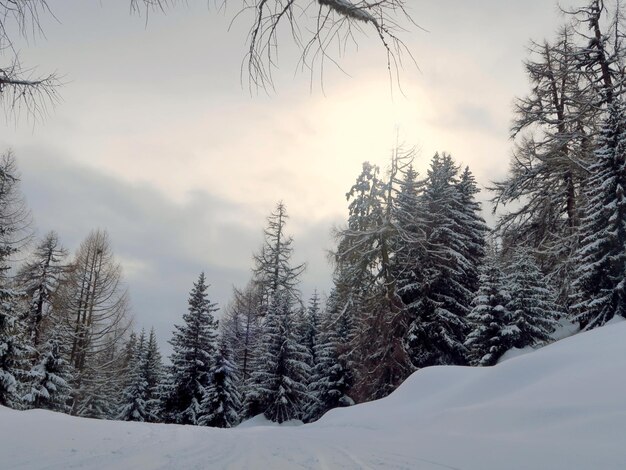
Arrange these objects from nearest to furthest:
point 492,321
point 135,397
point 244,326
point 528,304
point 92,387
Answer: point 528,304
point 492,321
point 92,387
point 135,397
point 244,326

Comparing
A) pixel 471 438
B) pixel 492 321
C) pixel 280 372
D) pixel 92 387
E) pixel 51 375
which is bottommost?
pixel 471 438

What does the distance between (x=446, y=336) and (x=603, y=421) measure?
1695cm

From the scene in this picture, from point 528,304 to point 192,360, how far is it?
19585 millimetres

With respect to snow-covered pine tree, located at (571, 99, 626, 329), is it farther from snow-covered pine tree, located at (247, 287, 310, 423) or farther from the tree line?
snow-covered pine tree, located at (247, 287, 310, 423)

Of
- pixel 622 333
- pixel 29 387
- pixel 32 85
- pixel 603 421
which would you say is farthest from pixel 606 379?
pixel 29 387

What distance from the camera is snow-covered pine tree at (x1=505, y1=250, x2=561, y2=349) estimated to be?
18469 mm

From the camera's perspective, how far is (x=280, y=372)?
98.6 feet

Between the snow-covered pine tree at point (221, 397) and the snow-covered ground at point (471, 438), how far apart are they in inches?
802

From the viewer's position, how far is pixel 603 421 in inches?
186

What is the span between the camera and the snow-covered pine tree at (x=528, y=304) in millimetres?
18469

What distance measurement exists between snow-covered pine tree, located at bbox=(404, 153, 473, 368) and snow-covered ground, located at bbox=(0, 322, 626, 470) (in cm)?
1247

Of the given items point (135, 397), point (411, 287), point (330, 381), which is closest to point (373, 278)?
point (411, 287)

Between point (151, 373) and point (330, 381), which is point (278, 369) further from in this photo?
point (151, 373)

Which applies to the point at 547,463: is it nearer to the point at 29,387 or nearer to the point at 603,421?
the point at 603,421
